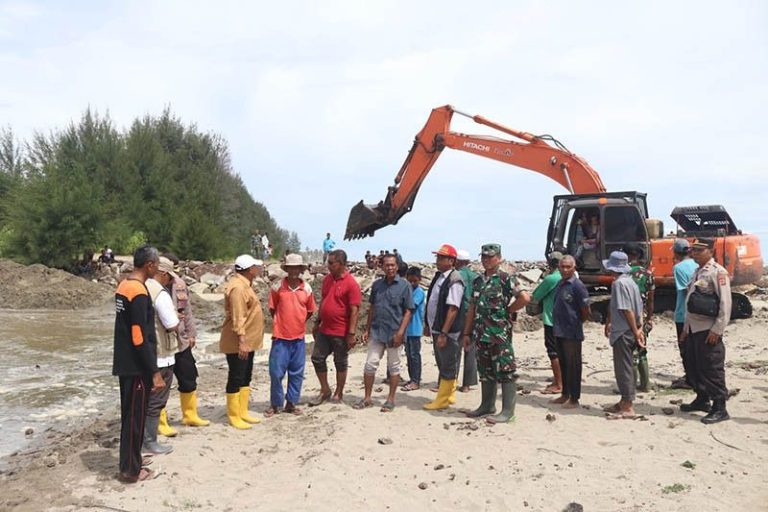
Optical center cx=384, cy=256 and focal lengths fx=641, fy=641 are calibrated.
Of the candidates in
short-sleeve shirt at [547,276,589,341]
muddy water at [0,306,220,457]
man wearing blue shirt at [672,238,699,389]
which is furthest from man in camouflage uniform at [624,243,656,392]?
muddy water at [0,306,220,457]

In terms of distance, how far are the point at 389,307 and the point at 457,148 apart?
8355 millimetres

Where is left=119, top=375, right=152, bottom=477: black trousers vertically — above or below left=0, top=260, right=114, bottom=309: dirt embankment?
below

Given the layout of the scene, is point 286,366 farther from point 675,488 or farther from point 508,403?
point 675,488

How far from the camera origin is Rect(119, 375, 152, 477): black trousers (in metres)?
4.91

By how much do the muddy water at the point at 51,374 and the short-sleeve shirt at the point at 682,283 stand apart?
690 centimetres

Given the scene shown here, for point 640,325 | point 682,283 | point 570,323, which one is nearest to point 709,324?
point 640,325

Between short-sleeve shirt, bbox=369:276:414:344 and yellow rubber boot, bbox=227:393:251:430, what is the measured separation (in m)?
1.57

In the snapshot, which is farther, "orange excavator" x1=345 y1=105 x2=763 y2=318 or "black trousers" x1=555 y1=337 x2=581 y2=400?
"orange excavator" x1=345 y1=105 x2=763 y2=318

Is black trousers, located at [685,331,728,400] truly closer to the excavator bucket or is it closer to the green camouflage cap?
the green camouflage cap

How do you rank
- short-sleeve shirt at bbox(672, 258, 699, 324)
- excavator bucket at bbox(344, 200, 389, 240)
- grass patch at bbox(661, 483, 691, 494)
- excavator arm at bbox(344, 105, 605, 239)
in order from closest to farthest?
grass patch at bbox(661, 483, 691, 494) → short-sleeve shirt at bbox(672, 258, 699, 324) → excavator arm at bbox(344, 105, 605, 239) → excavator bucket at bbox(344, 200, 389, 240)

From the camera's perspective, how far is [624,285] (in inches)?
255

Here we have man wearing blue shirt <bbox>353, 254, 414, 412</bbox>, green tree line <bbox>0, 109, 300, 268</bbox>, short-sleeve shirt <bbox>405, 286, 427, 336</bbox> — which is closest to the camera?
man wearing blue shirt <bbox>353, 254, 414, 412</bbox>

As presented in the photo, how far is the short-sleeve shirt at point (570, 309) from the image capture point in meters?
6.72

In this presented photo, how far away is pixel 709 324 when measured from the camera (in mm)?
6164
